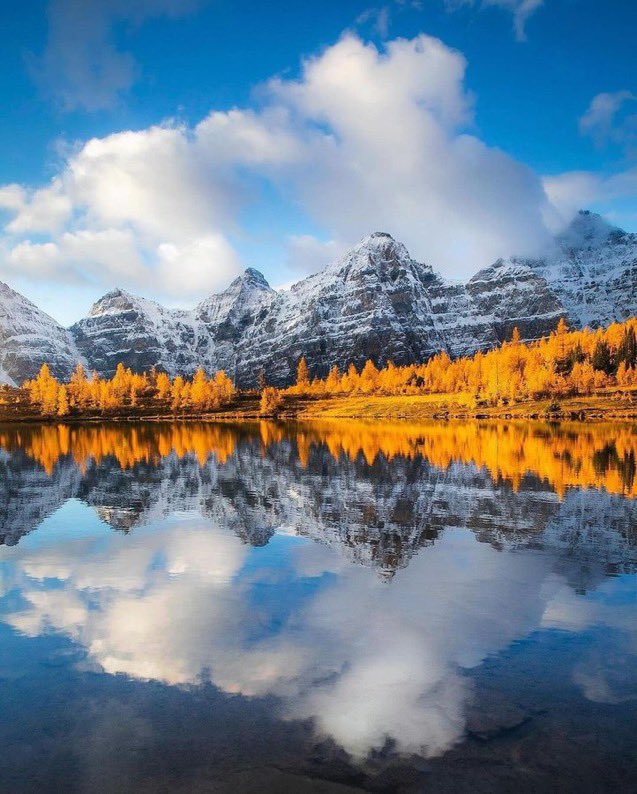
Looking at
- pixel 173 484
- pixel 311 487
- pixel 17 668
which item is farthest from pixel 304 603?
pixel 173 484

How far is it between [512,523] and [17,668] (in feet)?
65.8

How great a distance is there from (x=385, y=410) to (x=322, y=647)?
141510 millimetres

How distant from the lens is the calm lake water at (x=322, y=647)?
8.45 m

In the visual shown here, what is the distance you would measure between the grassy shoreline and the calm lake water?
3797 inches

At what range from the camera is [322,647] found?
12.4 m

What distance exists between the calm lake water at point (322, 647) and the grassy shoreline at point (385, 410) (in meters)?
96.4

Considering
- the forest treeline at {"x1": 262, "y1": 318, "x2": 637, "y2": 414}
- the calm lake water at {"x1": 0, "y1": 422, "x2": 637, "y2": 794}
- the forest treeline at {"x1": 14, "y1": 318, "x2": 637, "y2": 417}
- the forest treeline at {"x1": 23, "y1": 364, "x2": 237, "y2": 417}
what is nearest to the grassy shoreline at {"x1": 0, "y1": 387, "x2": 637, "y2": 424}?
the forest treeline at {"x1": 23, "y1": 364, "x2": 237, "y2": 417}

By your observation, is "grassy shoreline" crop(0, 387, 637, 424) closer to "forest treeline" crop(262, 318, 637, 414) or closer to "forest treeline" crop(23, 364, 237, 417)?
"forest treeline" crop(23, 364, 237, 417)

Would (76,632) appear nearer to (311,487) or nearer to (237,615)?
(237,615)

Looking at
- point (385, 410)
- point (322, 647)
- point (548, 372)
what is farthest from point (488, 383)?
point (322, 647)

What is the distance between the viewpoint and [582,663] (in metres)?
11.5

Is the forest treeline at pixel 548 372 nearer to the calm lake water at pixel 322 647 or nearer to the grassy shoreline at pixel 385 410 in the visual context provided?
Answer: the grassy shoreline at pixel 385 410

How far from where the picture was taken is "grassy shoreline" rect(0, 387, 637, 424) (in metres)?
117

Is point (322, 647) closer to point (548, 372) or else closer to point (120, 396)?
point (548, 372)
